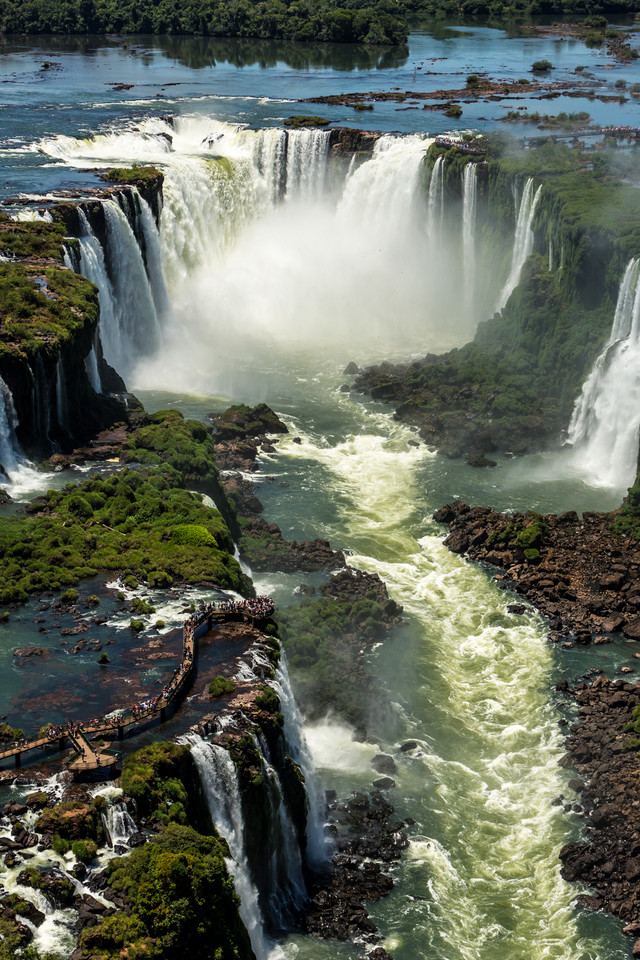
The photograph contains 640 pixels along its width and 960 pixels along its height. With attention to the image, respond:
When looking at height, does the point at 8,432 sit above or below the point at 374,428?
above

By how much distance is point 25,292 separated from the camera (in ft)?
168

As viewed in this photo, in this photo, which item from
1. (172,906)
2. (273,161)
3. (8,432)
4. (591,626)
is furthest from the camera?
(273,161)

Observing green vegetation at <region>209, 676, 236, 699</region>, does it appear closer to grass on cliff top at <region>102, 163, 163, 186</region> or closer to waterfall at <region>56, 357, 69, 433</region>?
waterfall at <region>56, 357, 69, 433</region>

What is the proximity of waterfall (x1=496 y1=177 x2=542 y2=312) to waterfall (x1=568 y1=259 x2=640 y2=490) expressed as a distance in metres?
12.3

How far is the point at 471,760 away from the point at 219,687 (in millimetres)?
10065

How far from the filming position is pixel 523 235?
68.0 m

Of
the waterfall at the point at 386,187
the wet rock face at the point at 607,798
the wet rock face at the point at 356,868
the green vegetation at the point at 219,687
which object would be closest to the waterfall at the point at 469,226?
the waterfall at the point at 386,187

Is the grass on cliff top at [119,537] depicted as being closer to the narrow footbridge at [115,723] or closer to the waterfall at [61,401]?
the narrow footbridge at [115,723]

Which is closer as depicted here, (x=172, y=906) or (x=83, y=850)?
(x=172, y=906)

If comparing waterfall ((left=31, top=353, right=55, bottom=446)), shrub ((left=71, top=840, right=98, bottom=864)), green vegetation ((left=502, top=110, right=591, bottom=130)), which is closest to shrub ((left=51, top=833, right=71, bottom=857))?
shrub ((left=71, top=840, right=98, bottom=864))

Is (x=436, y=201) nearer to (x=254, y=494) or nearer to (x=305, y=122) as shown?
(x=305, y=122)

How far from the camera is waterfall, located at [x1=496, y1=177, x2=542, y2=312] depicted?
67250 millimetres

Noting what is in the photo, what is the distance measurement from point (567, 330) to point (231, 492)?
21298 millimetres

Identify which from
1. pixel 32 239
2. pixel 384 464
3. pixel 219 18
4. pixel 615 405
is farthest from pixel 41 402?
pixel 219 18
